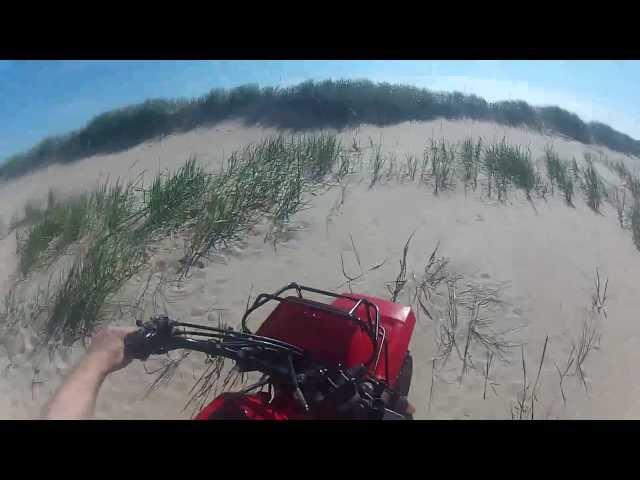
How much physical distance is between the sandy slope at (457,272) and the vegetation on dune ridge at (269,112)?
423 centimetres

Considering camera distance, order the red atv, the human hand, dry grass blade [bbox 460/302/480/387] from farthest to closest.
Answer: dry grass blade [bbox 460/302/480/387] → the red atv → the human hand

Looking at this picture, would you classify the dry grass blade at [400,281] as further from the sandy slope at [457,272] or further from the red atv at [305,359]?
the red atv at [305,359]

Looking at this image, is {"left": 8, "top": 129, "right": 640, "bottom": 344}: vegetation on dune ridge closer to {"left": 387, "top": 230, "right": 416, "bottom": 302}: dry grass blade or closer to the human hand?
{"left": 387, "top": 230, "right": 416, "bottom": 302}: dry grass blade

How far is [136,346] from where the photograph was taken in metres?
2.42

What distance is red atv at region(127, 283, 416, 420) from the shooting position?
2471 millimetres

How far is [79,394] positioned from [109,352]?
0.86 feet

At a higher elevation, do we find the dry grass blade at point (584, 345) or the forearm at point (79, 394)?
the forearm at point (79, 394)

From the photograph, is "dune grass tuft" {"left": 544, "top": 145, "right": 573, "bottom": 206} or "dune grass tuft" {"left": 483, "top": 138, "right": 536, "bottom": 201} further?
"dune grass tuft" {"left": 544, "top": 145, "right": 573, "bottom": 206}

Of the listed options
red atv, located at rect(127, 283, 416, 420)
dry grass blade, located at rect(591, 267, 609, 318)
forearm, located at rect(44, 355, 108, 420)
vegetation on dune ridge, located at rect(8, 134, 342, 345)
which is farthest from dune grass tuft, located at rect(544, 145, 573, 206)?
forearm, located at rect(44, 355, 108, 420)

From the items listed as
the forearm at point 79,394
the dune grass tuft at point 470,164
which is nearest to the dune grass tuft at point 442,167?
the dune grass tuft at point 470,164

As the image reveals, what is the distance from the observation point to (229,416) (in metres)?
2.33

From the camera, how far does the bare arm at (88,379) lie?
2.07 meters

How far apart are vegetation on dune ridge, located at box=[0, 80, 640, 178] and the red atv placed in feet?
36.6

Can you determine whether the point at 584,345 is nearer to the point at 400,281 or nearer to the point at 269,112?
the point at 400,281
